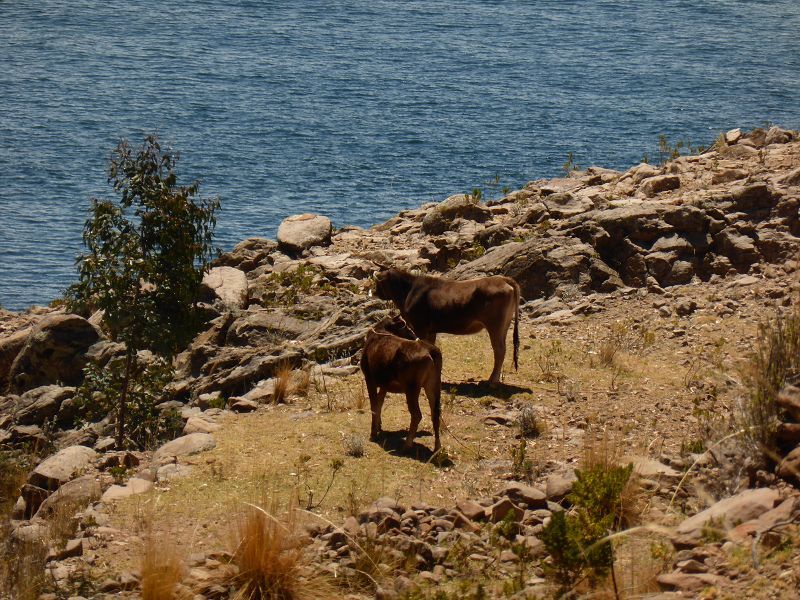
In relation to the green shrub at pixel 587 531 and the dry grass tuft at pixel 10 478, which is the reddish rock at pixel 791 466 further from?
the dry grass tuft at pixel 10 478

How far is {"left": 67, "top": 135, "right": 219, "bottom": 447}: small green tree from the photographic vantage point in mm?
16875

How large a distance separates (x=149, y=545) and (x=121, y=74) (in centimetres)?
4761

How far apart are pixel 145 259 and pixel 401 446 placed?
5638 mm

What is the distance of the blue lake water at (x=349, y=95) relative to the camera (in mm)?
39969

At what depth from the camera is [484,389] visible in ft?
50.7

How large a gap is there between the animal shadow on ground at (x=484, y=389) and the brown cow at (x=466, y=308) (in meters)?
0.13

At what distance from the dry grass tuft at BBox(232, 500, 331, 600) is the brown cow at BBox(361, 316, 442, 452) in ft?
11.3

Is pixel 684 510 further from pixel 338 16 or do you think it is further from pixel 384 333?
pixel 338 16

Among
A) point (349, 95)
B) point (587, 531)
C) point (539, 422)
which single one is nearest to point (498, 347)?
point (539, 422)

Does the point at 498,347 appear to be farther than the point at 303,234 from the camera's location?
No

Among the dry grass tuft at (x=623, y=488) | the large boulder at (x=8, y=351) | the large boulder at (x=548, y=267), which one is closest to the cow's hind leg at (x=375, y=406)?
the dry grass tuft at (x=623, y=488)

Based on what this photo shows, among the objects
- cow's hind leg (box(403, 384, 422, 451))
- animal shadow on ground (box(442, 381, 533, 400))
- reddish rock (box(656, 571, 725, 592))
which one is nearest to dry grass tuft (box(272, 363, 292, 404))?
animal shadow on ground (box(442, 381, 533, 400))

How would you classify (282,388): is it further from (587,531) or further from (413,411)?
(587,531)

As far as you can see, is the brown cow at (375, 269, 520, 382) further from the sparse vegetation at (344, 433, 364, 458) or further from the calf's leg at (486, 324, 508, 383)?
the sparse vegetation at (344, 433, 364, 458)
